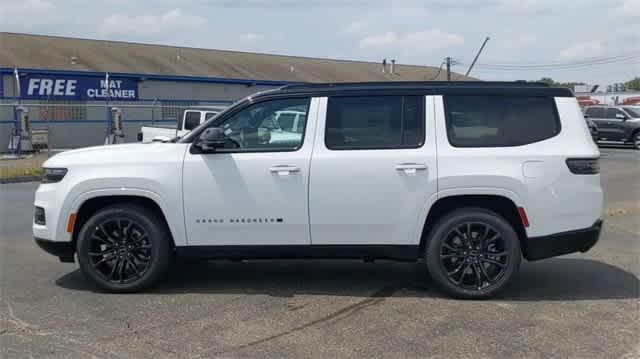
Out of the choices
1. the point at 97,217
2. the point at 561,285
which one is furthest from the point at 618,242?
the point at 97,217

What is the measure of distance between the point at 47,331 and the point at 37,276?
1.87 m

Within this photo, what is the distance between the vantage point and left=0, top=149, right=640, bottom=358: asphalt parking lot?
4824mm

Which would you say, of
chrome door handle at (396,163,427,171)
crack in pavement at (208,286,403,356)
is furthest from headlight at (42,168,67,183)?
chrome door handle at (396,163,427,171)

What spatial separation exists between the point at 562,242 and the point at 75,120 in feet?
82.4

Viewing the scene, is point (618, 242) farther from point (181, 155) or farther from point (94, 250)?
point (94, 250)

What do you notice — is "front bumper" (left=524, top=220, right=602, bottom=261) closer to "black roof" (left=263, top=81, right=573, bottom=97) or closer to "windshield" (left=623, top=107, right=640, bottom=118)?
"black roof" (left=263, top=81, right=573, bottom=97)

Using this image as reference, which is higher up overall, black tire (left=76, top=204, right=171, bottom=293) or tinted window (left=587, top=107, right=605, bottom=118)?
tinted window (left=587, top=107, right=605, bottom=118)

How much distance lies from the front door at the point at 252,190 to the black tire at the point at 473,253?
3.90ft

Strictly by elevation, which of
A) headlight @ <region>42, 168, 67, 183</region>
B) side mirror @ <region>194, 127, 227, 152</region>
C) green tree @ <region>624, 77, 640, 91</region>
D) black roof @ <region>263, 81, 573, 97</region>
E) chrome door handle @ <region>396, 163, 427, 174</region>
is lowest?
headlight @ <region>42, 168, 67, 183</region>

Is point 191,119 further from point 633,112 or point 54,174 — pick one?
point 633,112

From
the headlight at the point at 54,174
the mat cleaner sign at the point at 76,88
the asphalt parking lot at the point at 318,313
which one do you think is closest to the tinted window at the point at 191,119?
the mat cleaner sign at the point at 76,88

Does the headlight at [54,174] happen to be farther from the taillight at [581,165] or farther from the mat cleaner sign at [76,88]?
the mat cleaner sign at [76,88]

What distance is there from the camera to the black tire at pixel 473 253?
233 inches

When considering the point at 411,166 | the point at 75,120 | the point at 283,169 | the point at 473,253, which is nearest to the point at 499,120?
the point at 411,166
